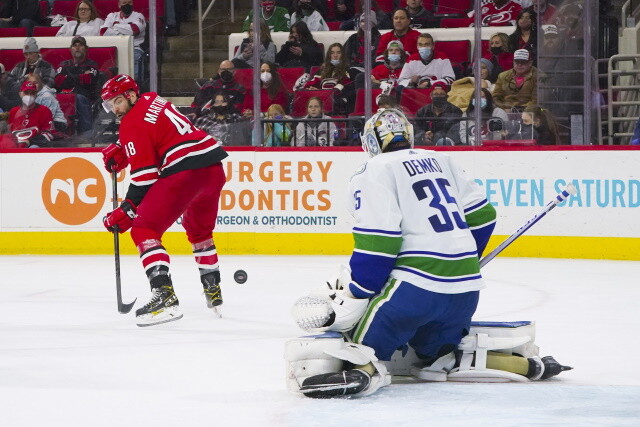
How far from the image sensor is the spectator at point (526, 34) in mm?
9242

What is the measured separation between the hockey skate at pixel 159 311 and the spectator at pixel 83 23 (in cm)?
486

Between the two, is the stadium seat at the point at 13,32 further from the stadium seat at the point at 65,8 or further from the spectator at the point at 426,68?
the spectator at the point at 426,68

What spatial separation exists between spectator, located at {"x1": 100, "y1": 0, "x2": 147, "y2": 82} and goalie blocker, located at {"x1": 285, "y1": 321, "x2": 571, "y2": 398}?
5.89 m

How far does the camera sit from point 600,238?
28.8 feet

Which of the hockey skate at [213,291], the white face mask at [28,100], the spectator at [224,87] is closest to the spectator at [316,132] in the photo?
the spectator at [224,87]

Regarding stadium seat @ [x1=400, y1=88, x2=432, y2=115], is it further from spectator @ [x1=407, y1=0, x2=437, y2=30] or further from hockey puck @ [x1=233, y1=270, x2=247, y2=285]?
hockey puck @ [x1=233, y1=270, x2=247, y2=285]

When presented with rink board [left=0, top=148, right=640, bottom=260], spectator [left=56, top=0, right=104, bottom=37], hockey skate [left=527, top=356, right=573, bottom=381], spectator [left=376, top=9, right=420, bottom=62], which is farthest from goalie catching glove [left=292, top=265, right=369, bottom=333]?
spectator [left=56, top=0, right=104, bottom=37]

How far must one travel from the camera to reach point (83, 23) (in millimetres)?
10242

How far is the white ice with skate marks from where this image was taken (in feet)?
11.8

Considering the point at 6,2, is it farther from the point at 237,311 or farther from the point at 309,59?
the point at 237,311

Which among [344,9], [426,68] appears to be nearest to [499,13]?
[426,68]

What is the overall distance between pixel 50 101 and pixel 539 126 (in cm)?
388

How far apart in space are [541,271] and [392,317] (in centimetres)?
434

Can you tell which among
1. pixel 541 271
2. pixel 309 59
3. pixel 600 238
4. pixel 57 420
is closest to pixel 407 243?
pixel 57 420
